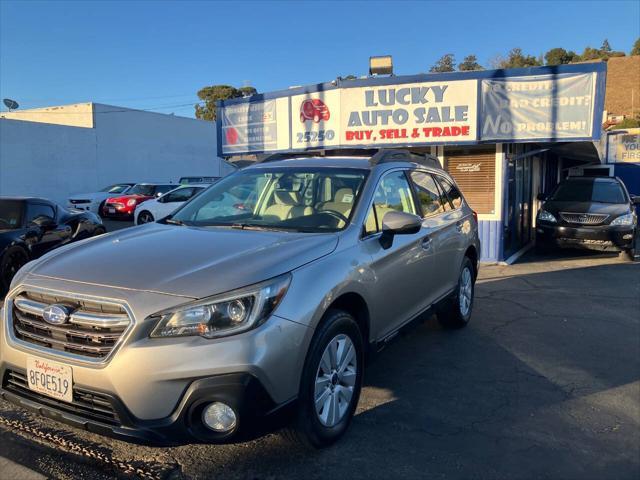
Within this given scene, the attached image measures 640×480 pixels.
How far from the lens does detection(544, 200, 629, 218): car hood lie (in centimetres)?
1085

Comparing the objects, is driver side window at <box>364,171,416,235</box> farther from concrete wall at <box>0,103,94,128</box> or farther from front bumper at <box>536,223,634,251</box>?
concrete wall at <box>0,103,94,128</box>

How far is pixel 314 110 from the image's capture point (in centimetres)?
1138

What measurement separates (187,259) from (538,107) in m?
8.32

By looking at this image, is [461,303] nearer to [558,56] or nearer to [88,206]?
[88,206]

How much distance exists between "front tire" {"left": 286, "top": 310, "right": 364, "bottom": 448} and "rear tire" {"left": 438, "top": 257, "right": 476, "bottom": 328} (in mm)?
2240

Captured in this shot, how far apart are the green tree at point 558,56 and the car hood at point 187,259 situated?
97883 mm

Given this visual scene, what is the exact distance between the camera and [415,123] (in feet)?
34.1

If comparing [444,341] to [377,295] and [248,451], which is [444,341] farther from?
[248,451]

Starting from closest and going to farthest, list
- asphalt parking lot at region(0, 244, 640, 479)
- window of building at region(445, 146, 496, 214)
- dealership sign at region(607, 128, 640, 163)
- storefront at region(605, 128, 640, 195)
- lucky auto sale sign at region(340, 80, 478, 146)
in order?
asphalt parking lot at region(0, 244, 640, 479) → lucky auto sale sign at region(340, 80, 478, 146) → window of building at region(445, 146, 496, 214) → storefront at region(605, 128, 640, 195) → dealership sign at region(607, 128, 640, 163)

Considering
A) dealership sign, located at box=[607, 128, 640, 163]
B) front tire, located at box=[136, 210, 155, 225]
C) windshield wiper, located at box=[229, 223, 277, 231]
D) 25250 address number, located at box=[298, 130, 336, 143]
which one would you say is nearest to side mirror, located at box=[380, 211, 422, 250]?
windshield wiper, located at box=[229, 223, 277, 231]

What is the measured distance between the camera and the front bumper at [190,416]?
2.59 metres

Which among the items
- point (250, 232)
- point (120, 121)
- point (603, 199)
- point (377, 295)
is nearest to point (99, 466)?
point (250, 232)

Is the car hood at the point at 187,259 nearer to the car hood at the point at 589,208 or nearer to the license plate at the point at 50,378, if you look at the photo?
the license plate at the point at 50,378

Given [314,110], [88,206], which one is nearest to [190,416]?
[314,110]
